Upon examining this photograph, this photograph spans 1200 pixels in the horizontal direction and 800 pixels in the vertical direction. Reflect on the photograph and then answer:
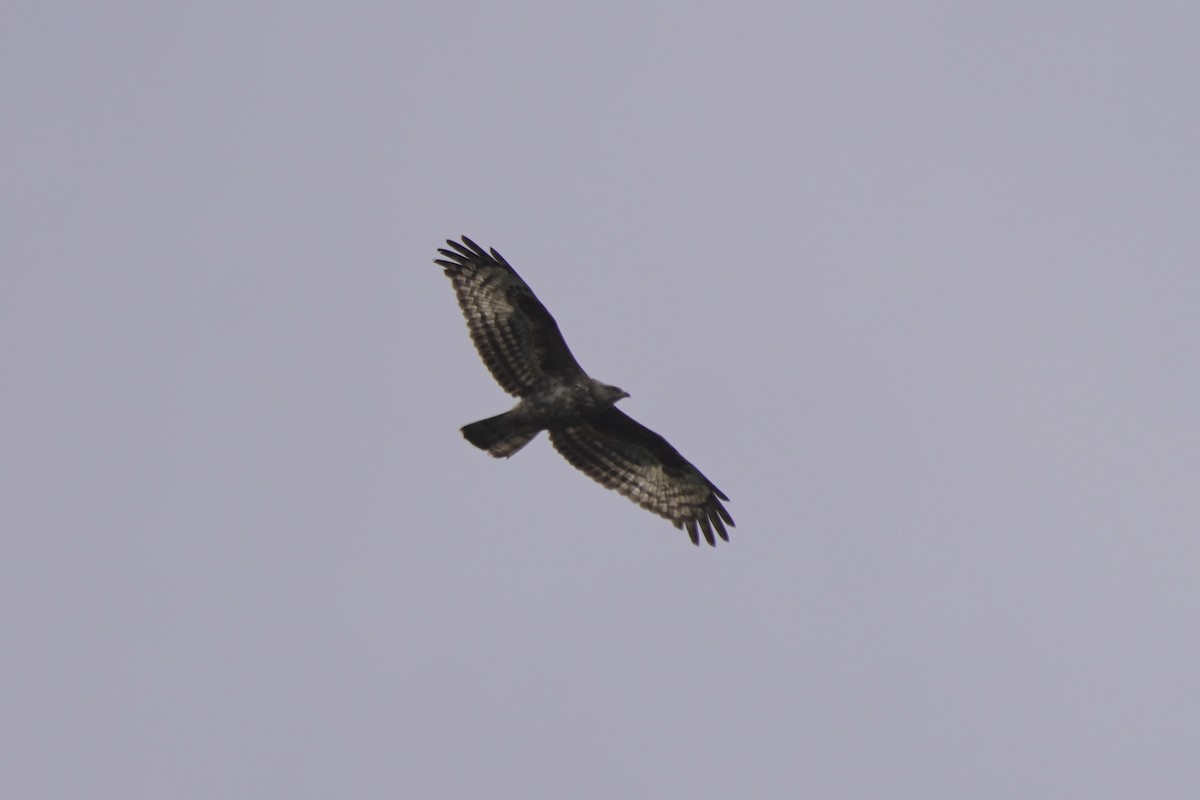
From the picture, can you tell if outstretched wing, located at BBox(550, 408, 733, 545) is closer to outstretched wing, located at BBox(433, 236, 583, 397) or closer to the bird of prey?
the bird of prey

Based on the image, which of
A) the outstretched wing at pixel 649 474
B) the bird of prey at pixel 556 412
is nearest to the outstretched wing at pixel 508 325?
the bird of prey at pixel 556 412

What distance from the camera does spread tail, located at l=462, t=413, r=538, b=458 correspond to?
17578 millimetres

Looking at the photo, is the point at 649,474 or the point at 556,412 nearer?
the point at 556,412

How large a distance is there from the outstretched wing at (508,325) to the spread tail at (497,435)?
1.50ft

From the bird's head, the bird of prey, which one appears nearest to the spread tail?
the bird of prey

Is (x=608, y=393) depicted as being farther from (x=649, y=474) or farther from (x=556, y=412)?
(x=649, y=474)

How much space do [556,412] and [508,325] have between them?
3.96ft

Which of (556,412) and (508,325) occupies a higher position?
(508,325)

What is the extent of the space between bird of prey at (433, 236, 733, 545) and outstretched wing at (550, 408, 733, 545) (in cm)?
1

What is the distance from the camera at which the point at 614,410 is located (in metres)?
18.2

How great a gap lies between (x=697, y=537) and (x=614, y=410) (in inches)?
83.9

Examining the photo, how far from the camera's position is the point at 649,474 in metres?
19.1

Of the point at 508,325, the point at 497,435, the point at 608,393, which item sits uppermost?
the point at 508,325

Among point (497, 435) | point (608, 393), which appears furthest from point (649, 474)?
point (497, 435)
